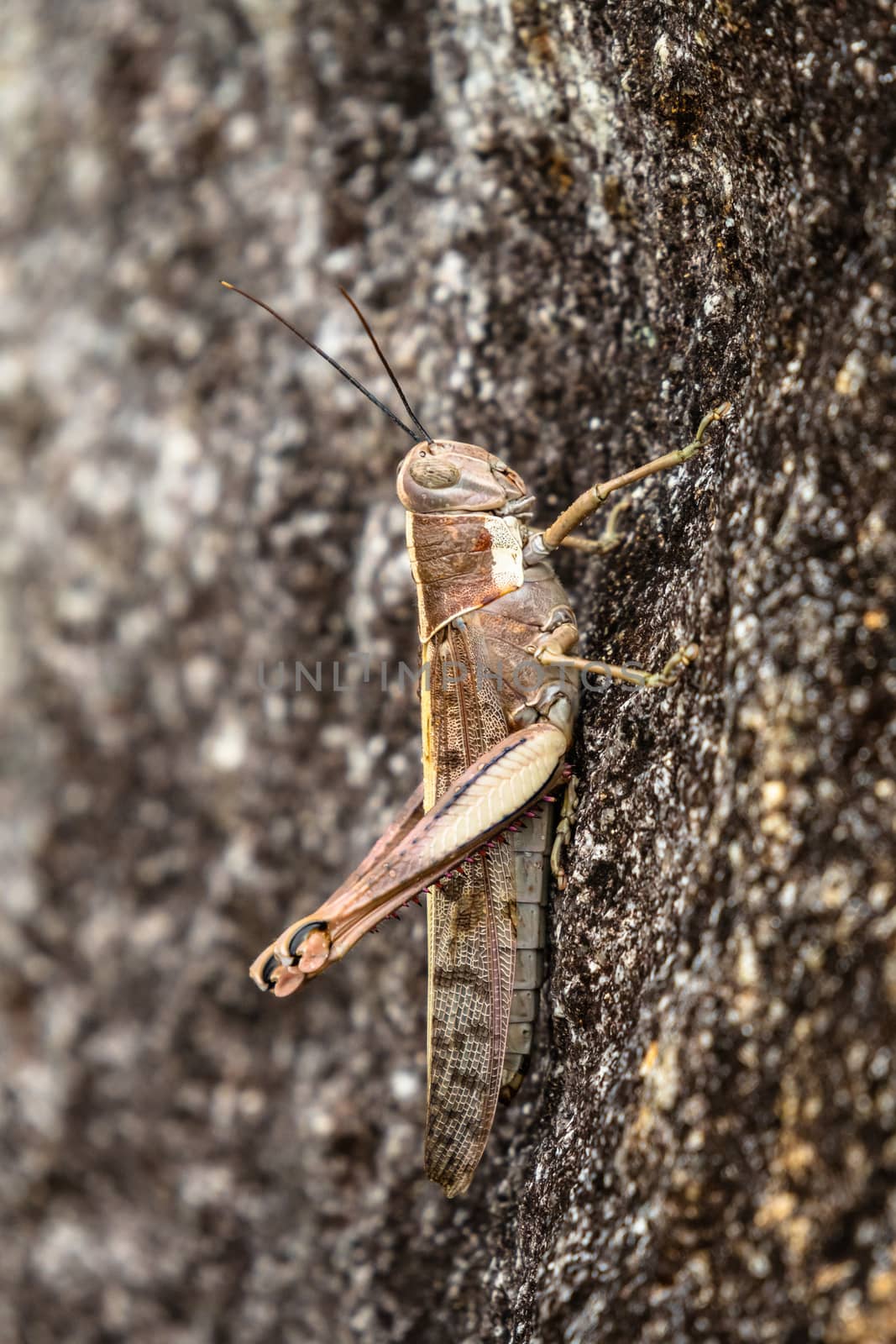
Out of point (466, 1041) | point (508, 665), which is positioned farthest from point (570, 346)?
point (466, 1041)

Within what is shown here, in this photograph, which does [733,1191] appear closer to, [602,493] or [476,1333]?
[602,493]

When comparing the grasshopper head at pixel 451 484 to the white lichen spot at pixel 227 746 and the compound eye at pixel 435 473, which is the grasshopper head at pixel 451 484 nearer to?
the compound eye at pixel 435 473

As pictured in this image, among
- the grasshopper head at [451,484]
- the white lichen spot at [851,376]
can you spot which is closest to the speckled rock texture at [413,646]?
the white lichen spot at [851,376]

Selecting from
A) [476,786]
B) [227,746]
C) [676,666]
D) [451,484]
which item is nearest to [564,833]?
[476,786]

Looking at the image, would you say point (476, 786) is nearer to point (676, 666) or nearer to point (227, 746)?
point (676, 666)

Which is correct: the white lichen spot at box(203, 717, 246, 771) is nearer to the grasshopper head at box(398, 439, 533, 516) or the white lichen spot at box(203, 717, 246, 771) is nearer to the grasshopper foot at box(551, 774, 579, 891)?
the grasshopper head at box(398, 439, 533, 516)

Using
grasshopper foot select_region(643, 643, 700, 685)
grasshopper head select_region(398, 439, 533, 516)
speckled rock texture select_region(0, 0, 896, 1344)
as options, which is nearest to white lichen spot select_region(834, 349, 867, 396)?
speckled rock texture select_region(0, 0, 896, 1344)

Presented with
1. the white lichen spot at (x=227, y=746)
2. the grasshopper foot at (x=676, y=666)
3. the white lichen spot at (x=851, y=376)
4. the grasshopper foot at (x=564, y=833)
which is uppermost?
the white lichen spot at (x=851, y=376)
